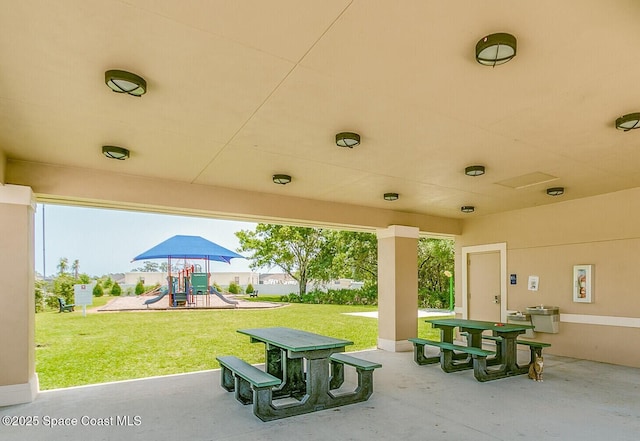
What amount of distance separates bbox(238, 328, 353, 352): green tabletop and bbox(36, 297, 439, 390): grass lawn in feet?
7.48

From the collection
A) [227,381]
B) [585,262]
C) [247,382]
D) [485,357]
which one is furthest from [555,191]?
[227,381]

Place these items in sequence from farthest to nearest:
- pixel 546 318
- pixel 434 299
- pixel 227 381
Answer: pixel 434 299
pixel 546 318
pixel 227 381

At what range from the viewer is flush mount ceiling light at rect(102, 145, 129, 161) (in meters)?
4.22

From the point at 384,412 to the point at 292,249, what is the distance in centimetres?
1715

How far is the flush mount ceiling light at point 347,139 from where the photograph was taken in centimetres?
385

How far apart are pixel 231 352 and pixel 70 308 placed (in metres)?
8.40

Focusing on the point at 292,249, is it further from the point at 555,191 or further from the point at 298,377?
the point at 298,377

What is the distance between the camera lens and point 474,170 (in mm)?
4953

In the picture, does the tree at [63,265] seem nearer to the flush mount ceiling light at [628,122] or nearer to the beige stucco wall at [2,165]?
the beige stucco wall at [2,165]

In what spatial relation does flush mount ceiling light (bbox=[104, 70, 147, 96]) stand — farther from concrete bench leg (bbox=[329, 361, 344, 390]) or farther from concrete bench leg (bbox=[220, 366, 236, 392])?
concrete bench leg (bbox=[329, 361, 344, 390])

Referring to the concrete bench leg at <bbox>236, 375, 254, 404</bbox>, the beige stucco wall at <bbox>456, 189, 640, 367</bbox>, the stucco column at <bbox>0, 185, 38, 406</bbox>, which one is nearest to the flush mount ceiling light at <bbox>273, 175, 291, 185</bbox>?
the concrete bench leg at <bbox>236, 375, 254, 404</bbox>

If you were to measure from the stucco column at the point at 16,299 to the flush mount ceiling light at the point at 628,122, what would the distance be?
5.80 m

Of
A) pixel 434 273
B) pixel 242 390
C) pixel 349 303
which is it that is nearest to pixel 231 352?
pixel 242 390

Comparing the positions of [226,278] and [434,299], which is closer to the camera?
[434,299]
